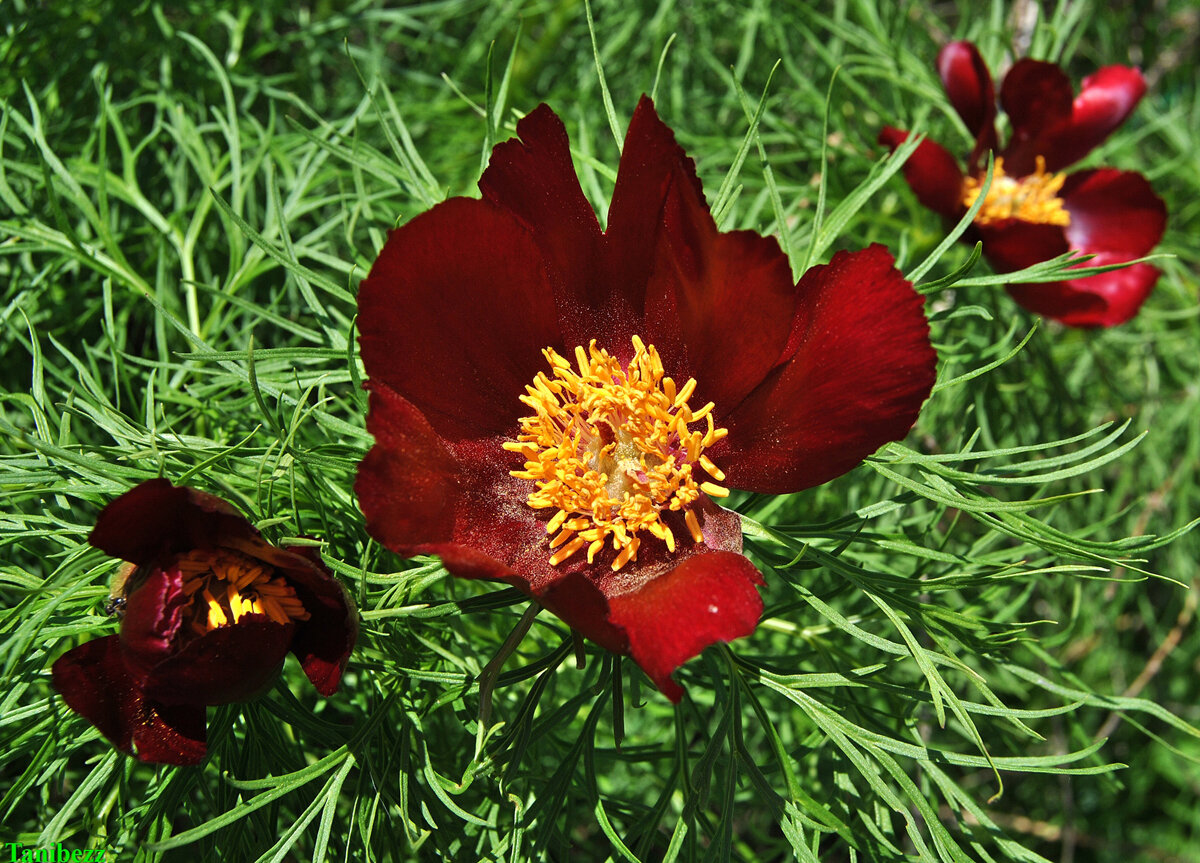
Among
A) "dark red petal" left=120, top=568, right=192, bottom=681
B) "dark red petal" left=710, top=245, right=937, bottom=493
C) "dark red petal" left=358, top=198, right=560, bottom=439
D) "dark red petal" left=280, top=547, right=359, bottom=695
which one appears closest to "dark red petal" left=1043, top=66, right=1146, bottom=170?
"dark red petal" left=710, top=245, right=937, bottom=493

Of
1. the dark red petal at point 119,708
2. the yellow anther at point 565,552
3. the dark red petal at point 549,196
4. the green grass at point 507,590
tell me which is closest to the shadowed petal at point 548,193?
the dark red petal at point 549,196

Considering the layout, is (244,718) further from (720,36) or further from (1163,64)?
(1163,64)

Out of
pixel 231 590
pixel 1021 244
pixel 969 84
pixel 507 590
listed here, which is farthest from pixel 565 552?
pixel 969 84

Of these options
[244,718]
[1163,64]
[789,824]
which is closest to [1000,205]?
[789,824]

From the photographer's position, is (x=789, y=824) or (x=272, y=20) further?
(x=272, y=20)

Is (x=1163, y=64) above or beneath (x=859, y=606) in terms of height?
above

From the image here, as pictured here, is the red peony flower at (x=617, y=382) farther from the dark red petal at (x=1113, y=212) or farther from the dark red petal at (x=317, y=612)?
the dark red petal at (x=1113, y=212)

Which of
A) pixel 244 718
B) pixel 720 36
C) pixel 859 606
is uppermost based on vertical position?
pixel 720 36
